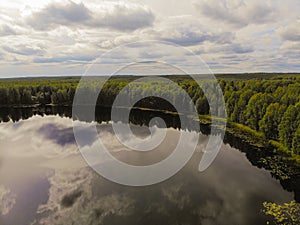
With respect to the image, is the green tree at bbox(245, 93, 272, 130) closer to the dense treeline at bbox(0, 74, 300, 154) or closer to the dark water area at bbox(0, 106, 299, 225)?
the dense treeline at bbox(0, 74, 300, 154)

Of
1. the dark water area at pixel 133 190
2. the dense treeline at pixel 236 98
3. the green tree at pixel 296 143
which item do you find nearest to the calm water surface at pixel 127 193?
the dark water area at pixel 133 190

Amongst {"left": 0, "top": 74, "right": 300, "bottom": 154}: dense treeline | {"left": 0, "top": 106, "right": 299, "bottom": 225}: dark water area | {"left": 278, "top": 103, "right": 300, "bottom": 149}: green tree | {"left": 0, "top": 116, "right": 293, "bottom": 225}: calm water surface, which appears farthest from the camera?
{"left": 0, "top": 74, "right": 300, "bottom": 154}: dense treeline

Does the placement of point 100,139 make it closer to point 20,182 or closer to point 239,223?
point 20,182

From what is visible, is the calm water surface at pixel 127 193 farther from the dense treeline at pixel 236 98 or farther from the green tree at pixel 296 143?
the dense treeline at pixel 236 98

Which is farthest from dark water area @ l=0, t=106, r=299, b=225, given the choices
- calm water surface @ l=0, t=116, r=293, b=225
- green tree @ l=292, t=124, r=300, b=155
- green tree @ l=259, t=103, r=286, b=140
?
green tree @ l=259, t=103, r=286, b=140

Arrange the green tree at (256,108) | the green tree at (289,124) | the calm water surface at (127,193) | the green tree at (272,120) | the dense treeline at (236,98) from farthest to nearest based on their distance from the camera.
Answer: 1. the green tree at (256,108)
2. the green tree at (272,120)
3. the dense treeline at (236,98)
4. the green tree at (289,124)
5. the calm water surface at (127,193)
